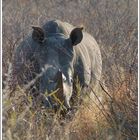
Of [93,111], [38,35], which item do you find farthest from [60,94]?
[38,35]

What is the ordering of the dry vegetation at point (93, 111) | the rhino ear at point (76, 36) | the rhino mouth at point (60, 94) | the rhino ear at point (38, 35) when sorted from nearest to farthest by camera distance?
the dry vegetation at point (93, 111) → the rhino mouth at point (60, 94) → the rhino ear at point (38, 35) → the rhino ear at point (76, 36)

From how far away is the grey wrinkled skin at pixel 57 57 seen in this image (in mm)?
4340

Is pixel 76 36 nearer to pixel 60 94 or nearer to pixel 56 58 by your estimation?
pixel 56 58

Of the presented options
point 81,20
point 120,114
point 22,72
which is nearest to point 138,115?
point 120,114

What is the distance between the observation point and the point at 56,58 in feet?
15.1

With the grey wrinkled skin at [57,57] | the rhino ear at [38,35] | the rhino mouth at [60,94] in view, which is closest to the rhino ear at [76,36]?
the grey wrinkled skin at [57,57]

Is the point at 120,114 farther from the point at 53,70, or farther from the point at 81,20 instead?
the point at 81,20

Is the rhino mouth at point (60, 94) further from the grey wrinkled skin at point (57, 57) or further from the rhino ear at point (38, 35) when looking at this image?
the rhino ear at point (38, 35)

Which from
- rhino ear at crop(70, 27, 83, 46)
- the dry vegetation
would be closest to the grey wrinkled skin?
rhino ear at crop(70, 27, 83, 46)

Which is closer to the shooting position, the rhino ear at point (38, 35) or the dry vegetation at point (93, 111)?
the dry vegetation at point (93, 111)

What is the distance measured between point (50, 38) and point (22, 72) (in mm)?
611

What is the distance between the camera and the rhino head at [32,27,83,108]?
4.30m

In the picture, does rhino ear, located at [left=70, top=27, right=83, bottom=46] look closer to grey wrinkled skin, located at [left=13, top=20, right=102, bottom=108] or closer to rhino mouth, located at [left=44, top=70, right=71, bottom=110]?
grey wrinkled skin, located at [left=13, top=20, right=102, bottom=108]

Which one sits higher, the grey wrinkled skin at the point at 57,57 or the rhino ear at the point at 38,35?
the rhino ear at the point at 38,35
